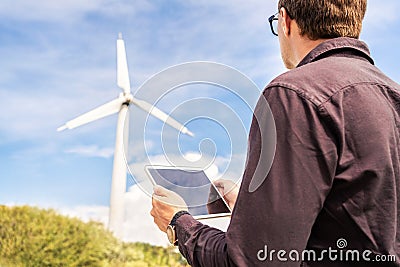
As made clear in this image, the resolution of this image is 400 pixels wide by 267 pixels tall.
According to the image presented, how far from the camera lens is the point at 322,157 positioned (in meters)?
1.34

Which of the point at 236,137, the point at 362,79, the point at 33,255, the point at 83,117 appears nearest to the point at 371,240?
the point at 362,79

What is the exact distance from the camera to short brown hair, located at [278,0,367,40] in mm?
1563

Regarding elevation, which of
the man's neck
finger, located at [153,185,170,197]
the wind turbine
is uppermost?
the wind turbine

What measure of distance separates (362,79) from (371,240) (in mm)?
351

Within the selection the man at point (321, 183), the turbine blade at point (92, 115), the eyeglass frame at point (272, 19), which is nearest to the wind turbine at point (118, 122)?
the turbine blade at point (92, 115)

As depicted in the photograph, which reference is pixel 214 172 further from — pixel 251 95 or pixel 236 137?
pixel 251 95

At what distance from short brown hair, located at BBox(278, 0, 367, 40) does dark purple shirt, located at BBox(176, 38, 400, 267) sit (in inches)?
6.1

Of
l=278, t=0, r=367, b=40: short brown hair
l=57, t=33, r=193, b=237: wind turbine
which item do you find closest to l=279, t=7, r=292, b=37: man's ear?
l=278, t=0, r=367, b=40: short brown hair

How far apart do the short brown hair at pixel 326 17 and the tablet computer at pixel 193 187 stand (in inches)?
17.9

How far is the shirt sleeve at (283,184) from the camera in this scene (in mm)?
1312

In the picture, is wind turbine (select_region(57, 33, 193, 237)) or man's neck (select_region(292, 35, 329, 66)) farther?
wind turbine (select_region(57, 33, 193, 237))

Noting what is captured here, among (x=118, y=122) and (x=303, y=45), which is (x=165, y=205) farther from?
(x=118, y=122)

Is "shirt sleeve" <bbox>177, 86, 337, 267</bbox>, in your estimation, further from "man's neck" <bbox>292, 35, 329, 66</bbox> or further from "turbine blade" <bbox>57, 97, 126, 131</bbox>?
"turbine blade" <bbox>57, 97, 126, 131</bbox>

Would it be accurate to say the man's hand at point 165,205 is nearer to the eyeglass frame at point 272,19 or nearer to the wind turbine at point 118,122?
the eyeglass frame at point 272,19
